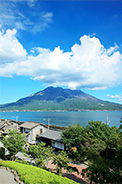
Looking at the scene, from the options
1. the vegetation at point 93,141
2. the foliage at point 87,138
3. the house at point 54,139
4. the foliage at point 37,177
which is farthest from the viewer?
the house at point 54,139

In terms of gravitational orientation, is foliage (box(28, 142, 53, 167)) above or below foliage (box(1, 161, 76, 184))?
above

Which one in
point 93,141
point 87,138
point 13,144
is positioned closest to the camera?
point 93,141

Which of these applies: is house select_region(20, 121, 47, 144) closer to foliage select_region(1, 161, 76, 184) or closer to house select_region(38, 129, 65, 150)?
house select_region(38, 129, 65, 150)

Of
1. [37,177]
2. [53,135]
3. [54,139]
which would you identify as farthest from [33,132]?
[37,177]

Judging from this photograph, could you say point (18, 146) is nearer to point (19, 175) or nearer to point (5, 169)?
point (5, 169)

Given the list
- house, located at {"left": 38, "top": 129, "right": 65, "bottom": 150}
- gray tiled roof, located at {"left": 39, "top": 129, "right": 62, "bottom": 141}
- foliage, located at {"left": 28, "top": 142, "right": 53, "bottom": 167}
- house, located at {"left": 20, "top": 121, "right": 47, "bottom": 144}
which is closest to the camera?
foliage, located at {"left": 28, "top": 142, "right": 53, "bottom": 167}

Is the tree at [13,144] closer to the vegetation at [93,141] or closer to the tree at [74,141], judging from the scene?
the tree at [74,141]

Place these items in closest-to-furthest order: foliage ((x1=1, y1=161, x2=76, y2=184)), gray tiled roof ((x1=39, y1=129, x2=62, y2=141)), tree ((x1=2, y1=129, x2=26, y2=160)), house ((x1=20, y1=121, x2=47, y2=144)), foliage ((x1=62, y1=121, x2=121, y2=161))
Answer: foliage ((x1=1, y1=161, x2=76, y2=184))
foliage ((x1=62, y1=121, x2=121, y2=161))
tree ((x1=2, y1=129, x2=26, y2=160))
gray tiled roof ((x1=39, y1=129, x2=62, y2=141))
house ((x1=20, y1=121, x2=47, y2=144))

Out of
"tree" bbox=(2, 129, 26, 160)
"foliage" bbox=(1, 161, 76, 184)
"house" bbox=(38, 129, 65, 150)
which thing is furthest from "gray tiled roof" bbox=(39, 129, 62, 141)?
"foliage" bbox=(1, 161, 76, 184)

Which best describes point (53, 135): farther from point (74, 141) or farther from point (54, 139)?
A: point (74, 141)

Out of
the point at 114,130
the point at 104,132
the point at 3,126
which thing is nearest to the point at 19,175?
the point at 104,132

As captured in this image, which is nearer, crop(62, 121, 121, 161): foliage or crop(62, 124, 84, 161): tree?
crop(62, 121, 121, 161): foliage

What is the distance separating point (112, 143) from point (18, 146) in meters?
12.6

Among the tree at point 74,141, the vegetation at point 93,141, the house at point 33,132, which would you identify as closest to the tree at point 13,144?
the tree at point 74,141
